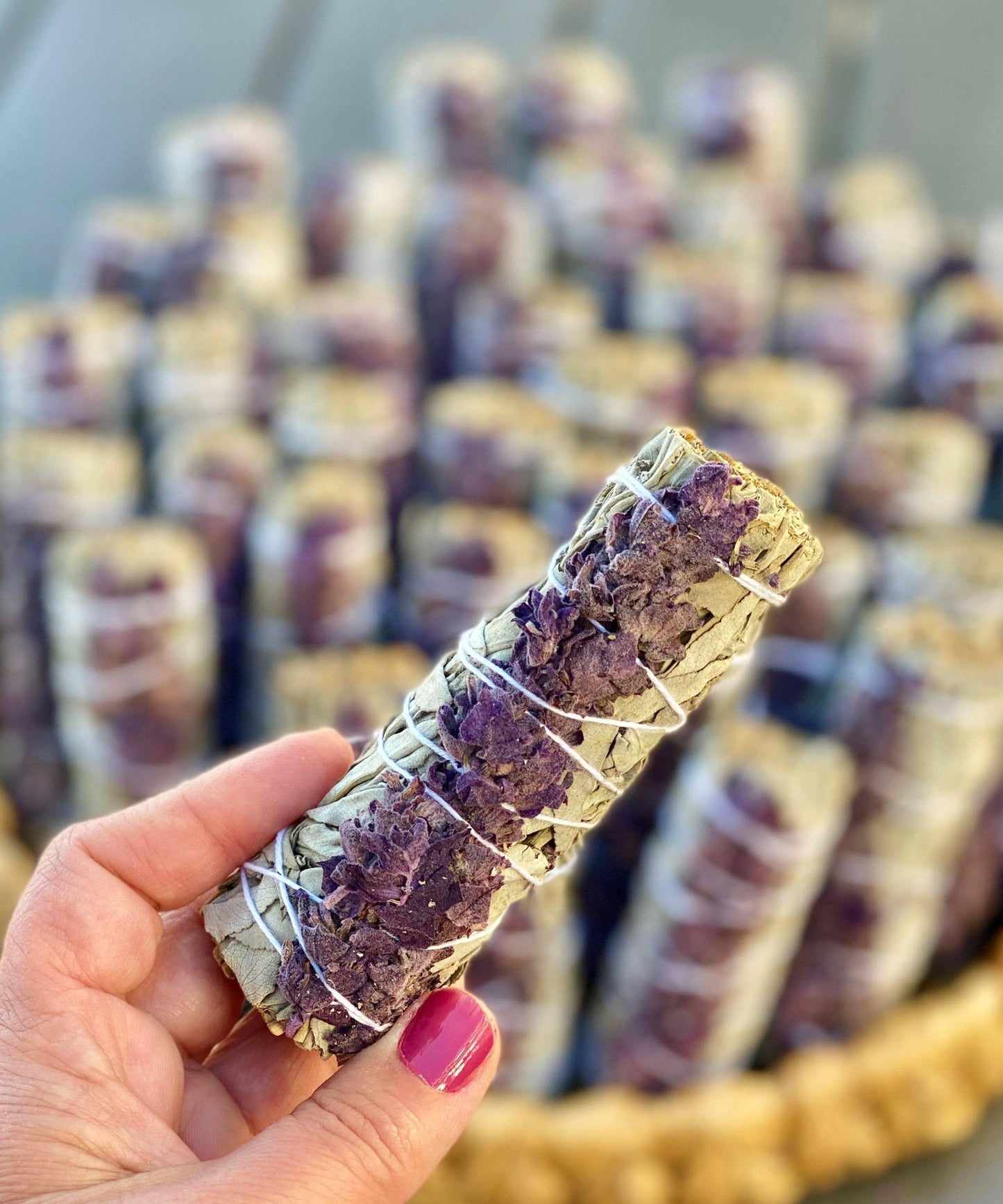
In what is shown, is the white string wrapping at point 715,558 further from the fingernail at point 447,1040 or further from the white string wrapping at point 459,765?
the fingernail at point 447,1040

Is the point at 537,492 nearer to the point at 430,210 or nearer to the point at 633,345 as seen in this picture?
the point at 633,345

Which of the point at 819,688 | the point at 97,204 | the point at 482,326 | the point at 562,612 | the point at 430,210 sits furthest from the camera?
the point at 97,204

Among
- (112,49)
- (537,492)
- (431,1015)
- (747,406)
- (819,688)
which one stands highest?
(112,49)

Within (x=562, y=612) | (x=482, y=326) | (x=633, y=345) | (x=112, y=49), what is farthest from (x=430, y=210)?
(x=562, y=612)

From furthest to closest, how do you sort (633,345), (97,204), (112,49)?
(112,49)
(97,204)
(633,345)

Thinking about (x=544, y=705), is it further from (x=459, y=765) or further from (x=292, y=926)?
(x=292, y=926)

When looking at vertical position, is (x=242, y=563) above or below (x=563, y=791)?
below

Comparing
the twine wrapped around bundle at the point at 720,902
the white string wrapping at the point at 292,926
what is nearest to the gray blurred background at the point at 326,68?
the twine wrapped around bundle at the point at 720,902

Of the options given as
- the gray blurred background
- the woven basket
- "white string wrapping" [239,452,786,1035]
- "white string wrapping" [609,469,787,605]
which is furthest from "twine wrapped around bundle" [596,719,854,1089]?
the gray blurred background
